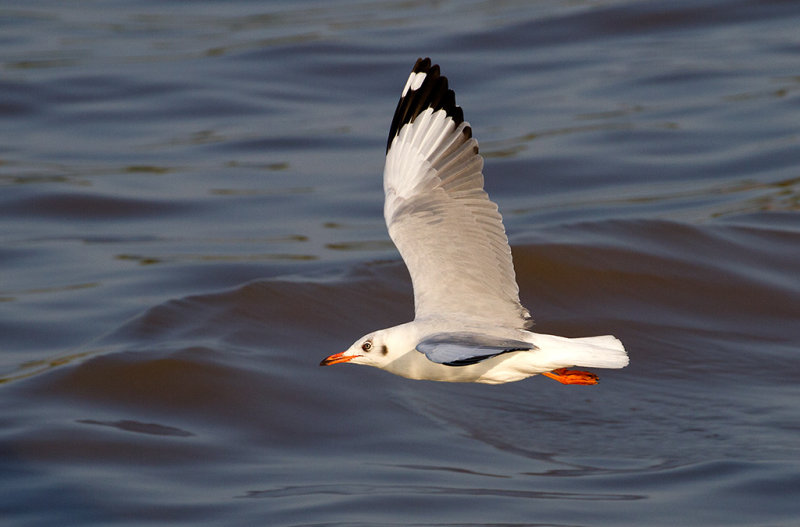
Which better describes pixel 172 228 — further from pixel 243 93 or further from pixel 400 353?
pixel 400 353

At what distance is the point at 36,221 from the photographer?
43.8 feet

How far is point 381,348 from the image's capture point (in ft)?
20.3

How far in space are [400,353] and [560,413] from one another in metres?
Answer: 3.55

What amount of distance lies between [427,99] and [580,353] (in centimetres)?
178

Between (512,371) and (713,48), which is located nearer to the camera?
(512,371)

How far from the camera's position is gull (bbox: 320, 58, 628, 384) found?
19.7ft

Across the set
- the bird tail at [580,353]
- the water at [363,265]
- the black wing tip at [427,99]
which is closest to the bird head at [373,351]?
the bird tail at [580,353]

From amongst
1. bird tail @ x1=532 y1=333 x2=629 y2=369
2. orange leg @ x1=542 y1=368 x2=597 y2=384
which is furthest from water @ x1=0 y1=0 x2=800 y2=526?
bird tail @ x1=532 y1=333 x2=629 y2=369

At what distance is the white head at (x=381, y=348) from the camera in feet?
20.0

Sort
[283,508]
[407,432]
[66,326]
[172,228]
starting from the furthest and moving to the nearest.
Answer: [172,228] → [66,326] → [407,432] → [283,508]

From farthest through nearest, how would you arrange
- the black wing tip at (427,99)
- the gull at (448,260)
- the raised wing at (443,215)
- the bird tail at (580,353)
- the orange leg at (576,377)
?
the black wing tip at (427,99) < the orange leg at (576,377) < the raised wing at (443,215) < the gull at (448,260) < the bird tail at (580,353)

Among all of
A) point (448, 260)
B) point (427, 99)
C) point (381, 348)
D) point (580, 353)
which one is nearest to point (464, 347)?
point (580, 353)

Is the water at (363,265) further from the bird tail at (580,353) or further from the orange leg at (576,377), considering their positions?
the bird tail at (580,353)

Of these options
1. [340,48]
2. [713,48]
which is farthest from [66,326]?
[713,48]
